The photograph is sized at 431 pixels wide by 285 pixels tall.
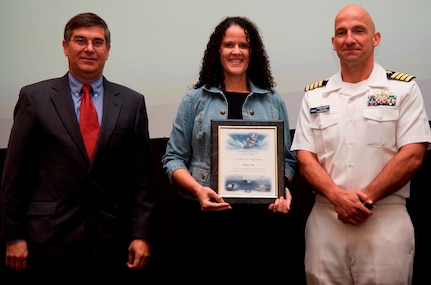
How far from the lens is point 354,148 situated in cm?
256

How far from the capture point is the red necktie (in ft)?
8.14

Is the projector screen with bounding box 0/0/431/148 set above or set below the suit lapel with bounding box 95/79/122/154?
above

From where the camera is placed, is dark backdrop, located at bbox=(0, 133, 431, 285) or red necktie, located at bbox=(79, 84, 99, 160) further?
dark backdrop, located at bbox=(0, 133, 431, 285)

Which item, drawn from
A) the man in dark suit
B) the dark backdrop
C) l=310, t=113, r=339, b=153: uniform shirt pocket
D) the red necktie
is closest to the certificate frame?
l=310, t=113, r=339, b=153: uniform shirt pocket

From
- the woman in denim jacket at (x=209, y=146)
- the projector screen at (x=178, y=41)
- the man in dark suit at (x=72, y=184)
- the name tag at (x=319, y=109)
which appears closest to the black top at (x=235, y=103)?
the woman in denim jacket at (x=209, y=146)

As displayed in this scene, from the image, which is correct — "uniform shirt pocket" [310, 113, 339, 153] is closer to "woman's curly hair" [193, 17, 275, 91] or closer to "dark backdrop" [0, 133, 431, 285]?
"woman's curly hair" [193, 17, 275, 91]

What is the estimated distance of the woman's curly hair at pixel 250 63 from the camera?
2.74 m

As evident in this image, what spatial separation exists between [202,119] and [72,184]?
0.67m

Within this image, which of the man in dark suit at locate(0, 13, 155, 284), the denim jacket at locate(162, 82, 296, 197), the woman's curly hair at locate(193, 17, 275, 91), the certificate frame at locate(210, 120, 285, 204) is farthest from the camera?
the woman's curly hair at locate(193, 17, 275, 91)

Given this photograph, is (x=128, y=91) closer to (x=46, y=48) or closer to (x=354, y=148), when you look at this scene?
(x=354, y=148)

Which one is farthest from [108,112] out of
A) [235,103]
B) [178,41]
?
[178,41]

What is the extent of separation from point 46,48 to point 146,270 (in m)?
1.62

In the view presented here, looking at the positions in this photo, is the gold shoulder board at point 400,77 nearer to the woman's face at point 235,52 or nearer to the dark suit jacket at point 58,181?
the woman's face at point 235,52

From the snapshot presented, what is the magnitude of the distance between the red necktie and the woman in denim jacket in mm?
373
